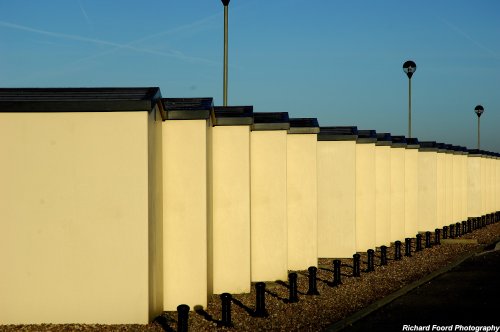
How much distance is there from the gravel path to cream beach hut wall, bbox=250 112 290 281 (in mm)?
592

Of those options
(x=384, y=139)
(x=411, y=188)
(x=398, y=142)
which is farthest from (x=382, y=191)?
(x=411, y=188)

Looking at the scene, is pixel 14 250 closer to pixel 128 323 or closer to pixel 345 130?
pixel 128 323

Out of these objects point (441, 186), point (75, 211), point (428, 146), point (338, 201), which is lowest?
point (338, 201)

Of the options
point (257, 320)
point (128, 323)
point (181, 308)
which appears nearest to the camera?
point (181, 308)

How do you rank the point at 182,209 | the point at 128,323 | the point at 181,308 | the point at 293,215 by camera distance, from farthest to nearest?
the point at 293,215 < the point at 182,209 < the point at 128,323 < the point at 181,308

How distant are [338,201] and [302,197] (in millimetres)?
3357

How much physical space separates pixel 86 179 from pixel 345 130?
12.2 meters

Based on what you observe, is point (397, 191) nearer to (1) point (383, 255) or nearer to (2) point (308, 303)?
(1) point (383, 255)

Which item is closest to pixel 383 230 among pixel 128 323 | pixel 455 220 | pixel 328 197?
pixel 328 197

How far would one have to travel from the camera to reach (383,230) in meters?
24.8

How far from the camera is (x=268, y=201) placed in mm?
16672

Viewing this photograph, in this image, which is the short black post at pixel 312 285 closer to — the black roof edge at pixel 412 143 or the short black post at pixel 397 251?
the short black post at pixel 397 251

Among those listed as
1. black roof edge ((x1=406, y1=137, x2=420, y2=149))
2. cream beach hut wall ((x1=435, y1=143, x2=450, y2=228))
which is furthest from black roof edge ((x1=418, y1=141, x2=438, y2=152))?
black roof edge ((x1=406, y1=137, x2=420, y2=149))

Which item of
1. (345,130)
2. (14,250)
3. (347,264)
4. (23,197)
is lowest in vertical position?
(347,264)
